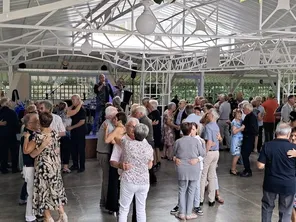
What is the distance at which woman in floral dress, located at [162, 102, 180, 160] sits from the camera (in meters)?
7.67

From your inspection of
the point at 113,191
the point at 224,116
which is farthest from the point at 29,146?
the point at 224,116

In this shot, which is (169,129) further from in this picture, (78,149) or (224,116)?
(78,149)

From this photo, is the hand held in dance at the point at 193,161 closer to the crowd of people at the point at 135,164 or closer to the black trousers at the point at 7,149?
the crowd of people at the point at 135,164

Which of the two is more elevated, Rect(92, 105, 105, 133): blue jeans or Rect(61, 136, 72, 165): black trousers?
Rect(92, 105, 105, 133): blue jeans

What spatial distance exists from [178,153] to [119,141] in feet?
2.31

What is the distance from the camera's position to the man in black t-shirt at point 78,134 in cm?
639

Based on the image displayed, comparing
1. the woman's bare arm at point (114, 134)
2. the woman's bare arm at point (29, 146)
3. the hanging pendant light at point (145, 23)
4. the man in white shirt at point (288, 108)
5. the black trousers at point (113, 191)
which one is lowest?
the black trousers at point (113, 191)

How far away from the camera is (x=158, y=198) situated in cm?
530

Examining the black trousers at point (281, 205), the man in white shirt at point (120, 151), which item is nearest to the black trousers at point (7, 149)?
the man in white shirt at point (120, 151)

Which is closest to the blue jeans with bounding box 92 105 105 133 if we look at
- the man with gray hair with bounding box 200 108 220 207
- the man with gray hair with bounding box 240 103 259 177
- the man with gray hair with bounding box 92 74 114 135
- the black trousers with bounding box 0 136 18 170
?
the man with gray hair with bounding box 92 74 114 135

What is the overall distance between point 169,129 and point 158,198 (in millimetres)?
2665

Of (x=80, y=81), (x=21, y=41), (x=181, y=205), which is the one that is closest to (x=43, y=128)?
(x=181, y=205)

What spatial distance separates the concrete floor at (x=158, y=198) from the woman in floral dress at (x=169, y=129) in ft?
2.95

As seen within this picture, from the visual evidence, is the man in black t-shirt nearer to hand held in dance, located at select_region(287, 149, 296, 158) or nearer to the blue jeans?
the blue jeans
